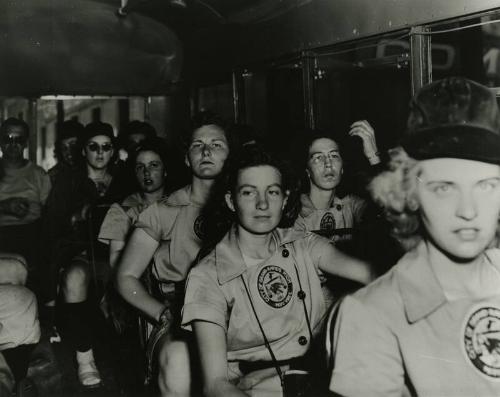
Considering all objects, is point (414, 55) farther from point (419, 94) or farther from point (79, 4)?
point (79, 4)

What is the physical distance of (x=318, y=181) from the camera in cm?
233

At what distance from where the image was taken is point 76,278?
2.83m

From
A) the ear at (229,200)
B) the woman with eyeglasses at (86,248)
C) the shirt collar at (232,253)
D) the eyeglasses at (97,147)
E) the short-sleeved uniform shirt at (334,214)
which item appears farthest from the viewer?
the eyeglasses at (97,147)

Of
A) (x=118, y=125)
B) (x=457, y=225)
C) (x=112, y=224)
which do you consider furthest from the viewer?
(x=118, y=125)

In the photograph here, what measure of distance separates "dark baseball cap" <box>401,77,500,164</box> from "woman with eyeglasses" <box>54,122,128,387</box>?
2041 mm

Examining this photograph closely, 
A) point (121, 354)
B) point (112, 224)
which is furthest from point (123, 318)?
point (121, 354)

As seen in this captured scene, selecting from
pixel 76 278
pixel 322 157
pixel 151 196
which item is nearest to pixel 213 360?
pixel 322 157

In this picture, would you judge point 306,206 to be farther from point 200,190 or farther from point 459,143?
point 459,143

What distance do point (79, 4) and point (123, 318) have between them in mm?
2679

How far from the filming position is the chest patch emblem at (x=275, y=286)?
4.98 ft

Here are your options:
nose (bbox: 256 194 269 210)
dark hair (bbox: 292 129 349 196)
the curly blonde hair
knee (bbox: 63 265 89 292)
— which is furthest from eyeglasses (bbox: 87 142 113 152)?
the curly blonde hair

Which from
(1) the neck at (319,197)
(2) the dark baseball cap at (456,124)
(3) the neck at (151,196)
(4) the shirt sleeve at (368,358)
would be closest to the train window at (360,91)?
(1) the neck at (319,197)

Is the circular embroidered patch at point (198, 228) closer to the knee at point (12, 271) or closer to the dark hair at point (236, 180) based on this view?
the dark hair at point (236, 180)

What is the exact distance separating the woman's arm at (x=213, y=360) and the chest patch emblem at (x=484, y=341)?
1.65 feet
